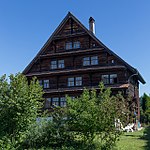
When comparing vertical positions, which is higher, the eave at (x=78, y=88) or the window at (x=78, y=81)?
the window at (x=78, y=81)

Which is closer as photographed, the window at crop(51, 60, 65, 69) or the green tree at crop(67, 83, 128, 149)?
the green tree at crop(67, 83, 128, 149)

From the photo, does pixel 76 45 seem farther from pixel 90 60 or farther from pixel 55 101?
pixel 55 101

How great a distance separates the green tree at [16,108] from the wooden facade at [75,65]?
17632mm

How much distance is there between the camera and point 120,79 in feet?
103

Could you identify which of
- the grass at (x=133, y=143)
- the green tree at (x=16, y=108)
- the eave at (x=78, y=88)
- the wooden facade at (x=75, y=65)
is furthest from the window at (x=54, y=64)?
the green tree at (x=16, y=108)

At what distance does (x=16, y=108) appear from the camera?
13469 mm

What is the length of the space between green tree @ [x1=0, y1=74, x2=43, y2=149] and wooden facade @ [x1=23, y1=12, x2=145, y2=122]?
17.6 meters

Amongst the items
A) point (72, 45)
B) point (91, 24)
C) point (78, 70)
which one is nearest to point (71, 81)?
point (78, 70)

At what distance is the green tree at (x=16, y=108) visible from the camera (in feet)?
44.2

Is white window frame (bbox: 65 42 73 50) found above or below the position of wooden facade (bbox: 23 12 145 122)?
above

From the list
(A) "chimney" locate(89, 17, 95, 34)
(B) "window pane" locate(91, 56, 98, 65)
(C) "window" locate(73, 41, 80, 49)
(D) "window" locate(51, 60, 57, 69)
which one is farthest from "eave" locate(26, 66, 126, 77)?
(A) "chimney" locate(89, 17, 95, 34)

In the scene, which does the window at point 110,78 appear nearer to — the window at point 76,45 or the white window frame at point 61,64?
the window at point 76,45

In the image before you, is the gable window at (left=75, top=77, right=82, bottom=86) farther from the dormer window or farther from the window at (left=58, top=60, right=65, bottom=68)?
the dormer window

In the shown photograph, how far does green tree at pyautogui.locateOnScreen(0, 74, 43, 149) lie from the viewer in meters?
13.5
